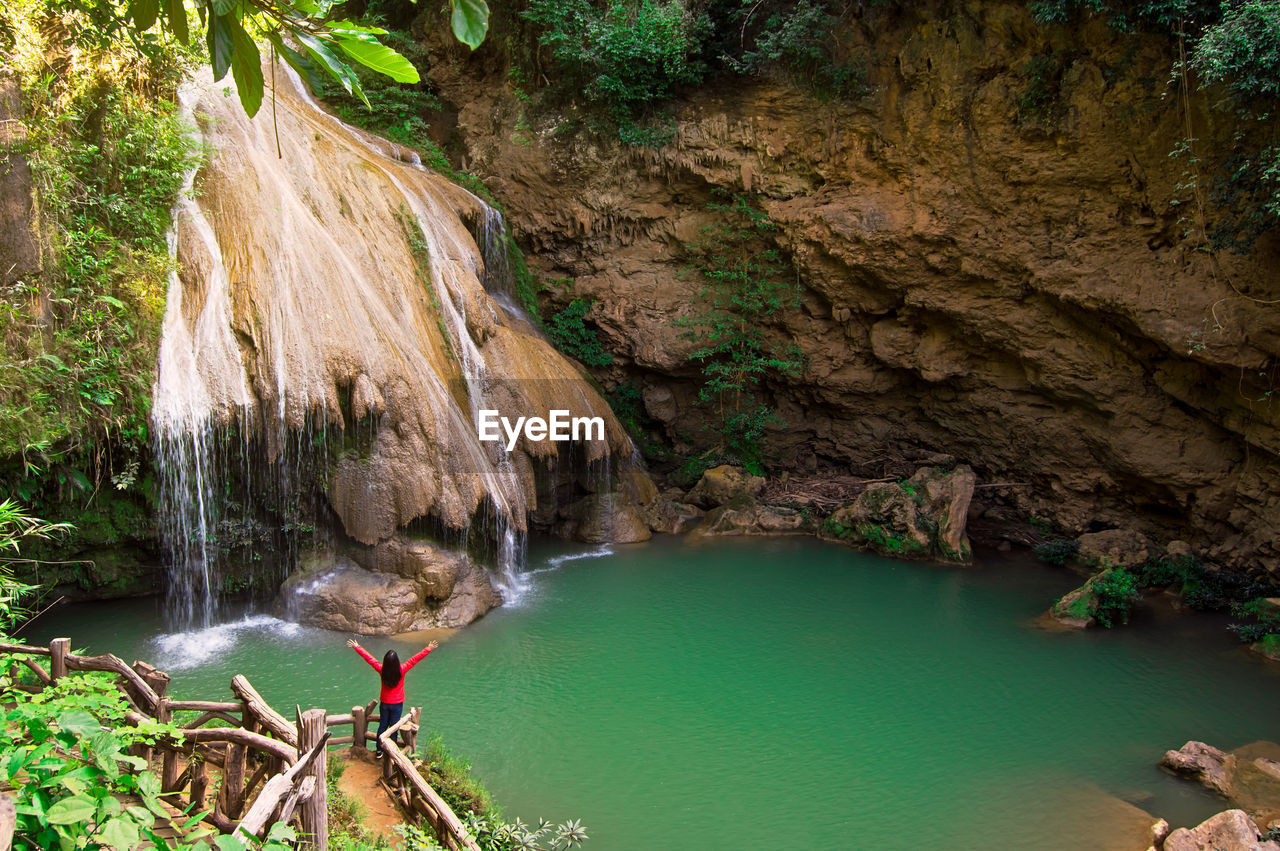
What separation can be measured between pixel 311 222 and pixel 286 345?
2.04 metres

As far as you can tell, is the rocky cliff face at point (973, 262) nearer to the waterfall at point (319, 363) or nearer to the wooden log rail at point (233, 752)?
the waterfall at point (319, 363)

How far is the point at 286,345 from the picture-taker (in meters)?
9.12

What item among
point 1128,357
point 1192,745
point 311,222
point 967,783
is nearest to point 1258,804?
point 1192,745

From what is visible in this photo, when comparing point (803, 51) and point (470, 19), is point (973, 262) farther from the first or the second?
point (470, 19)

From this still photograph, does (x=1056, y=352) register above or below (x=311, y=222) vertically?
below

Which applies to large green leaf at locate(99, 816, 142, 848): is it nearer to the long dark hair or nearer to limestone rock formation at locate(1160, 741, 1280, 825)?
the long dark hair

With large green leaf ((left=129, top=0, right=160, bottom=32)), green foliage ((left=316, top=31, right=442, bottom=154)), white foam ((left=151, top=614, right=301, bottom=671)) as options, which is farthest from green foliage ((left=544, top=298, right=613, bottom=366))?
large green leaf ((left=129, top=0, right=160, bottom=32))

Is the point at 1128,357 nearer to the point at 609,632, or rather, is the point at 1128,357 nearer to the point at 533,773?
the point at 609,632

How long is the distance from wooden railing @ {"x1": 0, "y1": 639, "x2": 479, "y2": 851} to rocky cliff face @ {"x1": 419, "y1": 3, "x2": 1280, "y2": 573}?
10507 millimetres

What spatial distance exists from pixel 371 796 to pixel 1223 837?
601cm

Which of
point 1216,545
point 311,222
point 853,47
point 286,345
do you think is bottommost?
point 1216,545

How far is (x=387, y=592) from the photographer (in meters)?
9.15

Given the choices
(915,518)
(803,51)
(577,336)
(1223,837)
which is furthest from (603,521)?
(1223,837)

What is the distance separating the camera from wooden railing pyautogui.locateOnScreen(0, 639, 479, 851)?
425cm
